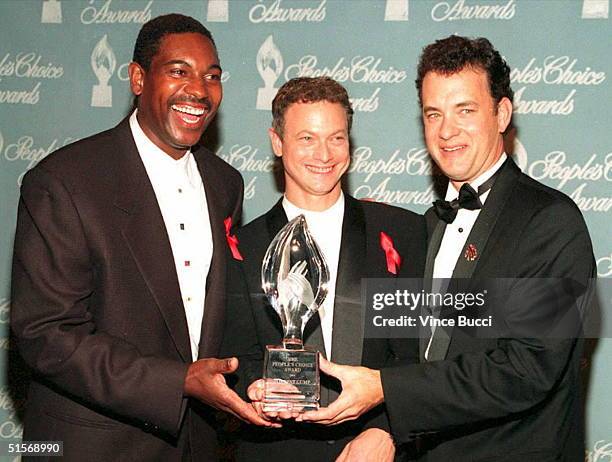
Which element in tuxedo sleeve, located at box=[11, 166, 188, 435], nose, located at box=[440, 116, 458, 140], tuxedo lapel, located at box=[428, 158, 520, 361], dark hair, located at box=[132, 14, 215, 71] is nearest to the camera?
tuxedo sleeve, located at box=[11, 166, 188, 435]

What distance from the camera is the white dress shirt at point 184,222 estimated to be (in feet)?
8.78

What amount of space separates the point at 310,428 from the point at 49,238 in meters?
0.93

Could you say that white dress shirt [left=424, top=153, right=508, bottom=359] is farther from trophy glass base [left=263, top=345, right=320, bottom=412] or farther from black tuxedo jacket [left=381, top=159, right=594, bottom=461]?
trophy glass base [left=263, top=345, right=320, bottom=412]

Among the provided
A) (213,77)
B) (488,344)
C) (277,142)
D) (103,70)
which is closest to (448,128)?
(277,142)

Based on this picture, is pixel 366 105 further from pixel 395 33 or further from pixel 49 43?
pixel 49 43

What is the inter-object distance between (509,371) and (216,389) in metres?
0.79

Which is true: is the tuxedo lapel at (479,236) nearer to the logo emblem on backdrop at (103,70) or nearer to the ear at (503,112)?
the ear at (503,112)

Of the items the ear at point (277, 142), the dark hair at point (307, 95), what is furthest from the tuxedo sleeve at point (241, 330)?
the dark hair at point (307, 95)

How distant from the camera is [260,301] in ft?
8.80

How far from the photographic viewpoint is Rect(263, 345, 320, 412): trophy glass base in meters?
2.35

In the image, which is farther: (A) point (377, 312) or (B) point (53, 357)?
(A) point (377, 312)

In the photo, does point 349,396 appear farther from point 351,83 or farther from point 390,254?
point 351,83

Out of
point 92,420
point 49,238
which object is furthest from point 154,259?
point 92,420

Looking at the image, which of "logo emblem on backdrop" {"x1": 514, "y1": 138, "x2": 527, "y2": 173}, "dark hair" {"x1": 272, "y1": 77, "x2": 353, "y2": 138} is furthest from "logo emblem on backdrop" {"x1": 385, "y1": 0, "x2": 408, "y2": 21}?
"dark hair" {"x1": 272, "y1": 77, "x2": 353, "y2": 138}
